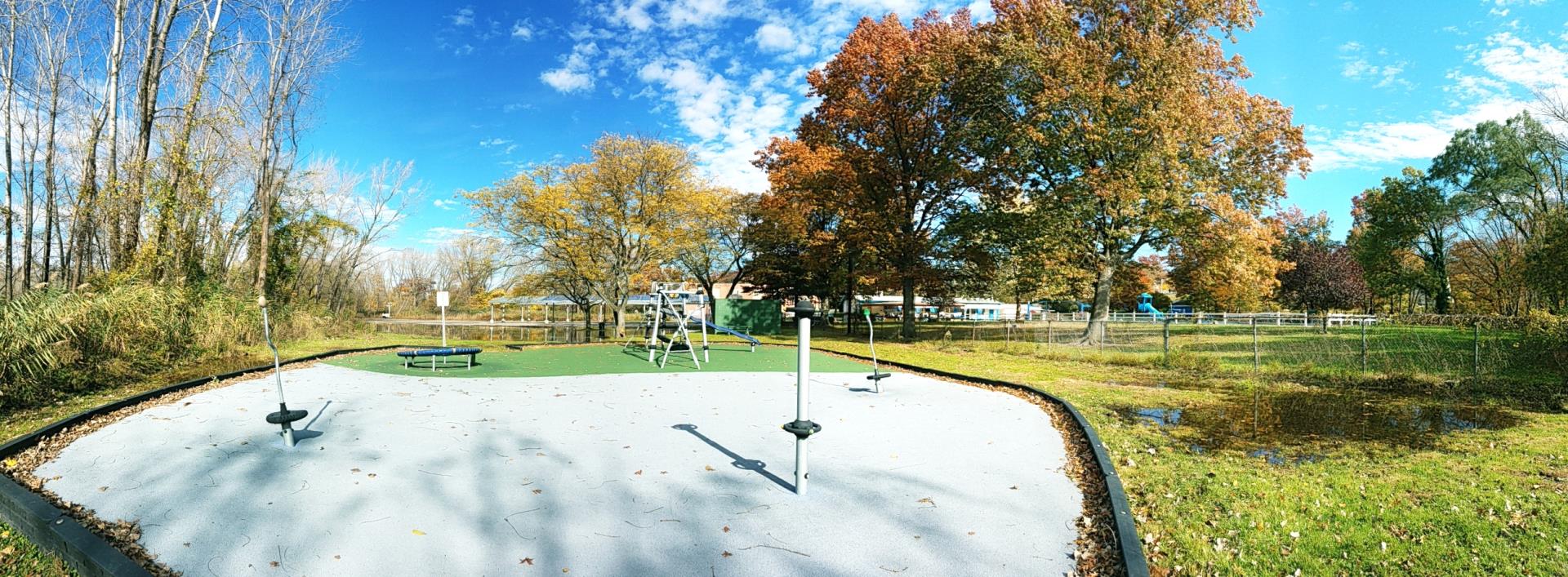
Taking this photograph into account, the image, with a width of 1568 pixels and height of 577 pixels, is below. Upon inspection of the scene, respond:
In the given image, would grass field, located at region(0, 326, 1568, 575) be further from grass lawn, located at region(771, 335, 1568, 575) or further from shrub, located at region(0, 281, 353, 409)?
shrub, located at region(0, 281, 353, 409)

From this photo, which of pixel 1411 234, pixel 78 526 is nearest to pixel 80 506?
pixel 78 526

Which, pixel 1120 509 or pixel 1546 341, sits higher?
pixel 1546 341

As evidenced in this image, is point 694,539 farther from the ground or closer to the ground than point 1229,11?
closer to the ground

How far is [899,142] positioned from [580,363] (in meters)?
13.7

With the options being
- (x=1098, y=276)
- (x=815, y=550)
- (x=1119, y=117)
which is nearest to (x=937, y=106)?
(x=1119, y=117)

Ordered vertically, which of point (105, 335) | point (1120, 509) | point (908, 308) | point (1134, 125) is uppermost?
point (1134, 125)

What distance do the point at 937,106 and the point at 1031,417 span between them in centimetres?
1611

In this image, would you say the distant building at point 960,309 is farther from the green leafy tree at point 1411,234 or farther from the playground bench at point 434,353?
the playground bench at point 434,353

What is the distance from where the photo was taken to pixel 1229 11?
17.3 meters

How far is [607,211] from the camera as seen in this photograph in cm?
2164

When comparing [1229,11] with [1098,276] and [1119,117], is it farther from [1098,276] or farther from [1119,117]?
[1098,276]

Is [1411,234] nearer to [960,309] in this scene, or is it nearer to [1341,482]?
[960,309]

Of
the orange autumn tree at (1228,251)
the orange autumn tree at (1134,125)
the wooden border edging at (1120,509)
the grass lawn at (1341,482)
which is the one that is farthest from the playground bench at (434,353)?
the orange autumn tree at (1228,251)

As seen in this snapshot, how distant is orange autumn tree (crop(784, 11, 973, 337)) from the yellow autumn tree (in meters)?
5.25
